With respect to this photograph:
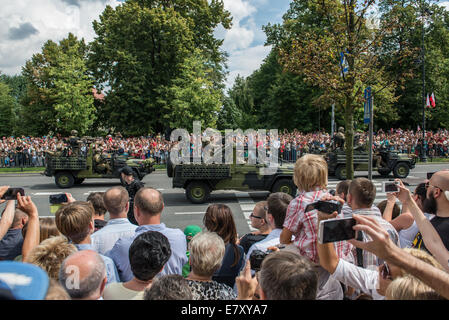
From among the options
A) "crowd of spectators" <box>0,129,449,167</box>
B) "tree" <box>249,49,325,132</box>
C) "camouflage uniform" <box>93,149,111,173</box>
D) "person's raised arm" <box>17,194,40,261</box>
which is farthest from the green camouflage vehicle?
"tree" <box>249,49,325,132</box>

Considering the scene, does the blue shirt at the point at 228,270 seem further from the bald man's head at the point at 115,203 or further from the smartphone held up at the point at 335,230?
the smartphone held up at the point at 335,230

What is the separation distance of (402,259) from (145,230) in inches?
91.8

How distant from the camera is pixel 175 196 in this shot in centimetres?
1323

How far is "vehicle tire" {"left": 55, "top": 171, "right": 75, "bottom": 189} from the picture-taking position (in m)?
15.2

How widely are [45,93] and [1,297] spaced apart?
40454 mm

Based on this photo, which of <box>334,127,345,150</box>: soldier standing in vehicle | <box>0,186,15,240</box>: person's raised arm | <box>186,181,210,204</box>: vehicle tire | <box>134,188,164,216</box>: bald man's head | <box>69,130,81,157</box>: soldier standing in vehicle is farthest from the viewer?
<box>334,127,345,150</box>: soldier standing in vehicle

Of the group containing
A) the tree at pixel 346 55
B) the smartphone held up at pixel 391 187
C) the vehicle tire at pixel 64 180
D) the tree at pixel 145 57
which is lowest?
the vehicle tire at pixel 64 180

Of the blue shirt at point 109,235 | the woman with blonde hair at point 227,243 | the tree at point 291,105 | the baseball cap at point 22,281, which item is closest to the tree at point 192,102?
the tree at point 291,105

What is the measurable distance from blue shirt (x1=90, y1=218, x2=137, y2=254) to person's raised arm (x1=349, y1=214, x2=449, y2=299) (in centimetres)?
265

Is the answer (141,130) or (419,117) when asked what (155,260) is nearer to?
(141,130)

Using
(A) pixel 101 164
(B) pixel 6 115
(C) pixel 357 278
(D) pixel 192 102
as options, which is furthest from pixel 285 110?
(C) pixel 357 278

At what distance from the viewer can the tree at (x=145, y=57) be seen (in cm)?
Answer: 3092

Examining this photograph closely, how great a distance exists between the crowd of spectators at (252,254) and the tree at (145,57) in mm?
26276

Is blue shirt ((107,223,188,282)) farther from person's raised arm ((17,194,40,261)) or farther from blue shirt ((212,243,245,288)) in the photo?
person's raised arm ((17,194,40,261))
